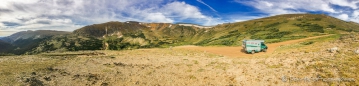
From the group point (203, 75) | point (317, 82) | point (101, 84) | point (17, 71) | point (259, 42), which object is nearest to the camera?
point (317, 82)

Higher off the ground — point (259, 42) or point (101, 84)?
point (259, 42)

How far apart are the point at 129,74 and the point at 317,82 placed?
21.2 metres

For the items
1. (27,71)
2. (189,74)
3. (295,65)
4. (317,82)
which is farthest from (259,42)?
(27,71)

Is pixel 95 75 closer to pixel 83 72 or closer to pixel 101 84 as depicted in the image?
pixel 83 72

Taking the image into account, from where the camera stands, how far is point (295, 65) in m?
24.0

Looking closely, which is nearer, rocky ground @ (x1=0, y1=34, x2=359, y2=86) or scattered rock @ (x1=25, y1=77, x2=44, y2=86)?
rocky ground @ (x1=0, y1=34, x2=359, y2=86)

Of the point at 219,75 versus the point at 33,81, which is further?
the point at 219,75

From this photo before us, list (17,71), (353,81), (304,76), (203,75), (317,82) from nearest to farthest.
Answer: (353,81) → (317,82) → (304,76) → (203,75) → (17,71)

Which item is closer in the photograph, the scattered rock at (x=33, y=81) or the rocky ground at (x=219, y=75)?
the rocky ground at (x=219, y=75)

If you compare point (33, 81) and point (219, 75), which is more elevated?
point (33, 81)

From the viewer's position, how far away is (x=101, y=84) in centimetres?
2369

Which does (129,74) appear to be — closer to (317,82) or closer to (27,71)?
(27,71)

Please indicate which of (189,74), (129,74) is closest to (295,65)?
(189,74)

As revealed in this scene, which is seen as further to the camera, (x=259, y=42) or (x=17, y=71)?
(x=259, y=42)
